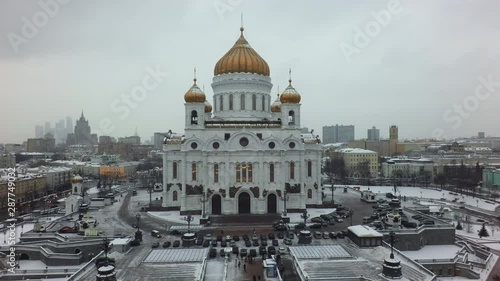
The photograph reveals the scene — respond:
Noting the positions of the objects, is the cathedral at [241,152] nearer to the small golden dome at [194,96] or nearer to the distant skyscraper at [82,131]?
the small golden dome at [194,96]

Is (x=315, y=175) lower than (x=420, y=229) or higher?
higher

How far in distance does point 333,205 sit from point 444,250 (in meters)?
14.3

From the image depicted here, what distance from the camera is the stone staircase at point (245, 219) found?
38369 mm

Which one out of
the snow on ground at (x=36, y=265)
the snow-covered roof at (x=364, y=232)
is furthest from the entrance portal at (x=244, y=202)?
the snow on ground at (x=36, y=265)

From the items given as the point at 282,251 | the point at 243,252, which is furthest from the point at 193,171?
the point at 282,251

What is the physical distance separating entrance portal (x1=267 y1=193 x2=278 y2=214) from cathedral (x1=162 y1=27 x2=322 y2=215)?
0.12 m

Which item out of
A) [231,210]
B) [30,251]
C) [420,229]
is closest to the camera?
[30,251]

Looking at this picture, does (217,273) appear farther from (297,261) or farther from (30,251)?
(30,251)

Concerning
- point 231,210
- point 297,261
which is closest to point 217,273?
point 297,261

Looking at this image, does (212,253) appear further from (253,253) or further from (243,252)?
(253,253)

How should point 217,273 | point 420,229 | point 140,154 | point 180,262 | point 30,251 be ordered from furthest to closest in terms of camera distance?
point 140,154 → point 420,229 → point 30,251 → point 180,262 → point 217,273

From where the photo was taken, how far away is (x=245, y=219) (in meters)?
39.4

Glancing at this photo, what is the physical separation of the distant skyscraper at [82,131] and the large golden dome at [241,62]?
138m

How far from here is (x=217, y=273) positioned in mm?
25078
